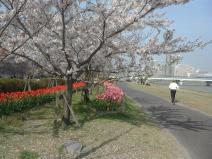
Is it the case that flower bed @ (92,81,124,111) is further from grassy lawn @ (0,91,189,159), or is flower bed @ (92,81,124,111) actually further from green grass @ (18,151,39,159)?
green grass @ (18,151,39,159)

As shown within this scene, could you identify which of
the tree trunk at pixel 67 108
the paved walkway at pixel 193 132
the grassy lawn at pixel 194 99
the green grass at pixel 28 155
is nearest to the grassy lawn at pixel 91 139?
the green grass at pixel 28 155

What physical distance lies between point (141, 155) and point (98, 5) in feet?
15.5

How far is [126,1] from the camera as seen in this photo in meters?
12.6

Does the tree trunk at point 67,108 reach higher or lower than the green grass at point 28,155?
higher

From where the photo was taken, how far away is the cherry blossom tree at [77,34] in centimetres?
1262

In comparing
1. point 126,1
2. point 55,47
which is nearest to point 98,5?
point 126,1

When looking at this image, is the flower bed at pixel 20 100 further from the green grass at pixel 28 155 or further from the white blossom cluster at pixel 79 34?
the green grass at pixel 28 155

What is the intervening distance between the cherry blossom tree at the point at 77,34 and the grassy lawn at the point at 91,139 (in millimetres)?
1414

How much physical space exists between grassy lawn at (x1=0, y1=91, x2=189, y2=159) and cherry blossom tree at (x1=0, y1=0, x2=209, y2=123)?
1.41m

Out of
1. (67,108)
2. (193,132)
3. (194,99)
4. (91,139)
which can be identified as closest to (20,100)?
(67,108)

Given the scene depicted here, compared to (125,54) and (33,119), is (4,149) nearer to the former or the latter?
(33,119)

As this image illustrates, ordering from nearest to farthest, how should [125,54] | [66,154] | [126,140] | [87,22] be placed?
[66,154], [126,140], [87,22], [125,54]

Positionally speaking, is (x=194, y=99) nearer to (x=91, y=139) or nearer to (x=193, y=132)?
(x=193, y=132)

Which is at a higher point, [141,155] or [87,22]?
[87,22]
